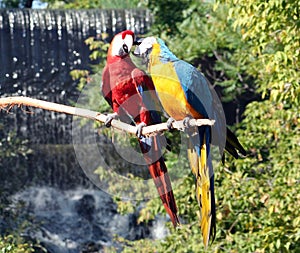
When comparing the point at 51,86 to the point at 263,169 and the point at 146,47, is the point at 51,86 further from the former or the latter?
the point at 146,47

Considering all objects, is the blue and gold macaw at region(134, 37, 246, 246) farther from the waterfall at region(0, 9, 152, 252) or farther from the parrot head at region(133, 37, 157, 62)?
the waterfall at region(0, 9, 152, 252)

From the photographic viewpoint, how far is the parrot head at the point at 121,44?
292 cm

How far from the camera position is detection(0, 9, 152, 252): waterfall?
378 inches

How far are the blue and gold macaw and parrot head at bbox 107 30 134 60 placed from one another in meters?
0.05

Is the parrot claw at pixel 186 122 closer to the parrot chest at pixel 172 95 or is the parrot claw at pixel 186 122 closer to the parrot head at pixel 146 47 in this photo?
the parrot chest at pixel 172 95

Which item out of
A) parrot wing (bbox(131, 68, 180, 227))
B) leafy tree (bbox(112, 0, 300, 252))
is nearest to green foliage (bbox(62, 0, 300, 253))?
leafy tree (bbox(112, 0, 300, 252))

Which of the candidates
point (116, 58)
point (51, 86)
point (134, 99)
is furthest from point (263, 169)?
point (51, 86)

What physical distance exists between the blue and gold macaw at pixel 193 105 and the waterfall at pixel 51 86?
6.34m

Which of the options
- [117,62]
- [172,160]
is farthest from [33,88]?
[117,62]

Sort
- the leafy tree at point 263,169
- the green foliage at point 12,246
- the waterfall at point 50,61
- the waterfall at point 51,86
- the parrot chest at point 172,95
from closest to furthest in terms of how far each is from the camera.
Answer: the parrot chest at point 172,95
the green foliage at point 12,246
the leafy tree at point 263,169
the waterfall at point 51,86
the waterfall at point 50,61

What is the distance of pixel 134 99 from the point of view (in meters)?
3.22

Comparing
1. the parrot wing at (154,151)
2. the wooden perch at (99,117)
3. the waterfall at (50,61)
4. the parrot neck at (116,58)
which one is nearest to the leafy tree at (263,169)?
the parrot wing at (154,151)

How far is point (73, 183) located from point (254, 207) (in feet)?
13.3

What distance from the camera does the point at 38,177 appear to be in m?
9.90
